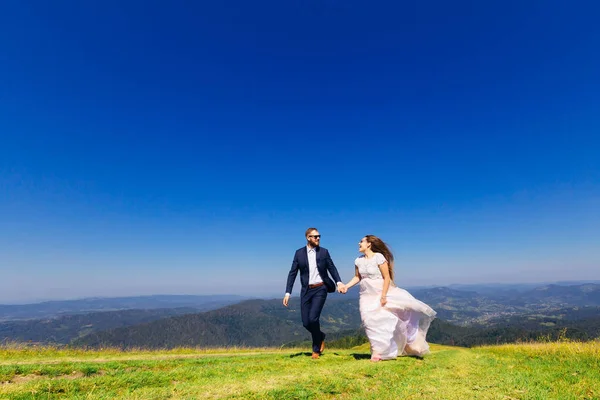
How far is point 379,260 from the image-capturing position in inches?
377

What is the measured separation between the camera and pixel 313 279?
987 centimetres

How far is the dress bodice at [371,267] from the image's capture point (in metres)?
9.56

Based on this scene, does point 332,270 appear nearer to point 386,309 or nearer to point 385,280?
point 385,280

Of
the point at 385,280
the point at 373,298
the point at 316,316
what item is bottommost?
the point at 316,316

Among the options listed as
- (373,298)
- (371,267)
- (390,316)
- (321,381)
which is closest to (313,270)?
(371,267)

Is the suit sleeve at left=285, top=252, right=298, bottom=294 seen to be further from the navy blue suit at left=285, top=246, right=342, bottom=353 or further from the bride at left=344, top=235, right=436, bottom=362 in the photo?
the bride at left=344, top=235, right=436, bottom=362

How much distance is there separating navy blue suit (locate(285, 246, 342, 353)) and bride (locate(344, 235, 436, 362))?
850 millimetres

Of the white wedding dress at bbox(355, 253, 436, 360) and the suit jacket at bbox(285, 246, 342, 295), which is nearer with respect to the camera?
the white wedding dress at bbox(355, 253, 436, 360)

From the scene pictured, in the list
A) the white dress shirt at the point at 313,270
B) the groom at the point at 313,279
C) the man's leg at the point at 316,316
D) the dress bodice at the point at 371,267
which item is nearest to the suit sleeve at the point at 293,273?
the groom at the point at 313,279

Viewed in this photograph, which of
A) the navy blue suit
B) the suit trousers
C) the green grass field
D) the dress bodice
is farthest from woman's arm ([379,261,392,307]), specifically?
the suit trousers

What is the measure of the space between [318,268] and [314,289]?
2.28 ft

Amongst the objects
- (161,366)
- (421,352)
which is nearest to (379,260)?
(421,352)

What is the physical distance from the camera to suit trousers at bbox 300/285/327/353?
963 cm

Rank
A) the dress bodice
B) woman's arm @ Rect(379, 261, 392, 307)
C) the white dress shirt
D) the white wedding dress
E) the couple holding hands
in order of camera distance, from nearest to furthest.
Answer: the white wedding dress → the couple holding hands → woman's arm @ Rect(379, 261, 392, 307) → the dress bodice → the white dress shirt
